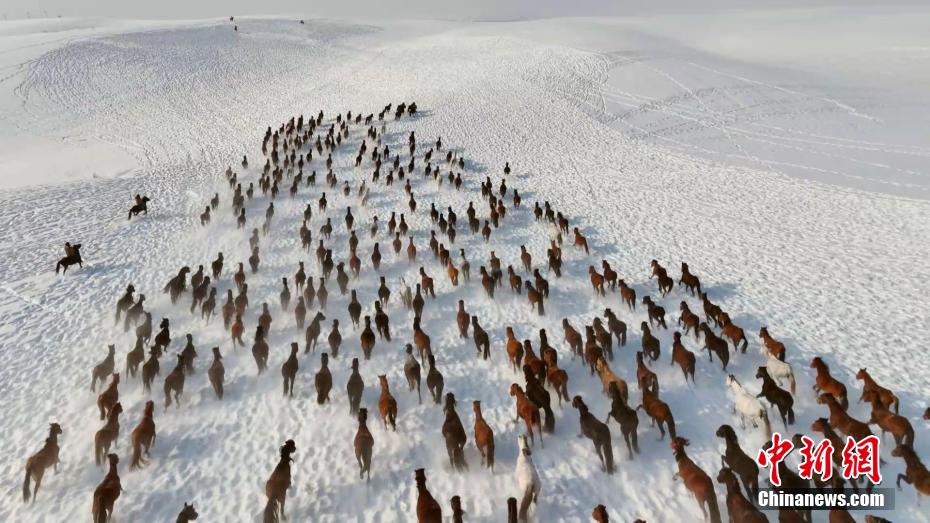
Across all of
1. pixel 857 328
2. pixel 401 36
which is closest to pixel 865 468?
pixel 857 328

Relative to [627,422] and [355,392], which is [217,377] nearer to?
[355,392]

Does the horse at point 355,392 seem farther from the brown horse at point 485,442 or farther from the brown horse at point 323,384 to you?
the brown horse at point 485,442

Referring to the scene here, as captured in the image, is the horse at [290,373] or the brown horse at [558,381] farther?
→ the horse at [290,373]

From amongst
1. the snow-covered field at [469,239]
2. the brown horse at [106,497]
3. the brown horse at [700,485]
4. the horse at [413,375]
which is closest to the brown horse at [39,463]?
the snow-covered field at [469,239]

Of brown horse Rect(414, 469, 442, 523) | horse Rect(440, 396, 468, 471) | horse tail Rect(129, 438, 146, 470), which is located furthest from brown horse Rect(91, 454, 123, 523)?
horse Rect(440, 396, 468, 471)

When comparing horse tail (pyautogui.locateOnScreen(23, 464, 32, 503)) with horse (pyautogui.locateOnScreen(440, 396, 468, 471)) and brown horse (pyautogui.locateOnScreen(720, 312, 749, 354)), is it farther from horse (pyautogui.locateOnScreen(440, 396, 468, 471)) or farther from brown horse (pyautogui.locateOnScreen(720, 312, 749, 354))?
brown horse (pyautogui.locateOnScreen(720, 312, 749, 354))
